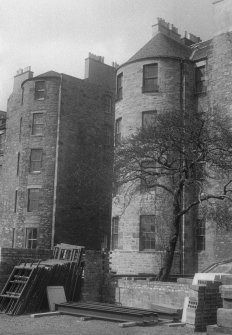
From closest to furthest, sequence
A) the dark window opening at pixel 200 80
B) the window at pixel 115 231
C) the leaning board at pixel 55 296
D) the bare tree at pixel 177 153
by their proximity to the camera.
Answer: the leaning board at pixel 55 296, the bare tree at pixel 177 153, the window at pixel 115 231, the dark window opening at pixel 200 80

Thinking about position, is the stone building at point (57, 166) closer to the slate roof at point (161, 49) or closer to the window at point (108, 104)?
the window at point (108, 104)

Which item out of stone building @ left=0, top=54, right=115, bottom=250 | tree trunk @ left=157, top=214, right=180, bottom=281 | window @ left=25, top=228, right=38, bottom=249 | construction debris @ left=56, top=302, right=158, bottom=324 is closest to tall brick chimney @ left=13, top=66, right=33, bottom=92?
stone building @ left=0, top=54, right=115, bottom=250

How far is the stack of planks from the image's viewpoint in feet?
50.2

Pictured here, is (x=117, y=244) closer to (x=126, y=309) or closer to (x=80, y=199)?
(x=80, y=199)

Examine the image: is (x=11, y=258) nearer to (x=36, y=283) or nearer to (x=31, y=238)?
(x=36, y=283)

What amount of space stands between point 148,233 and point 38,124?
13.9 metres

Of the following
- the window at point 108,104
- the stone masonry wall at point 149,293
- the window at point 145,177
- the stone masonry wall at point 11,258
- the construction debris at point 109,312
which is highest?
the window at point 108,104

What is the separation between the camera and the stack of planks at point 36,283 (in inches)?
603

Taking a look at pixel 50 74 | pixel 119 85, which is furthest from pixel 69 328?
pixel 50 74

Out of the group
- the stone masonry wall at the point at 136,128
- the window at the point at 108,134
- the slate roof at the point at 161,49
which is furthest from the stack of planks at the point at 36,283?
the window at the point at 108,134

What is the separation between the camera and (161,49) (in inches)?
1132

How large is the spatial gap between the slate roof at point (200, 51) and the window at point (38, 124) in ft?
40.1

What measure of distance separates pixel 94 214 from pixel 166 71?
42.6 feet

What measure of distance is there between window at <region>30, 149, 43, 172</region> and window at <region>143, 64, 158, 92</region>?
10.7 meters
